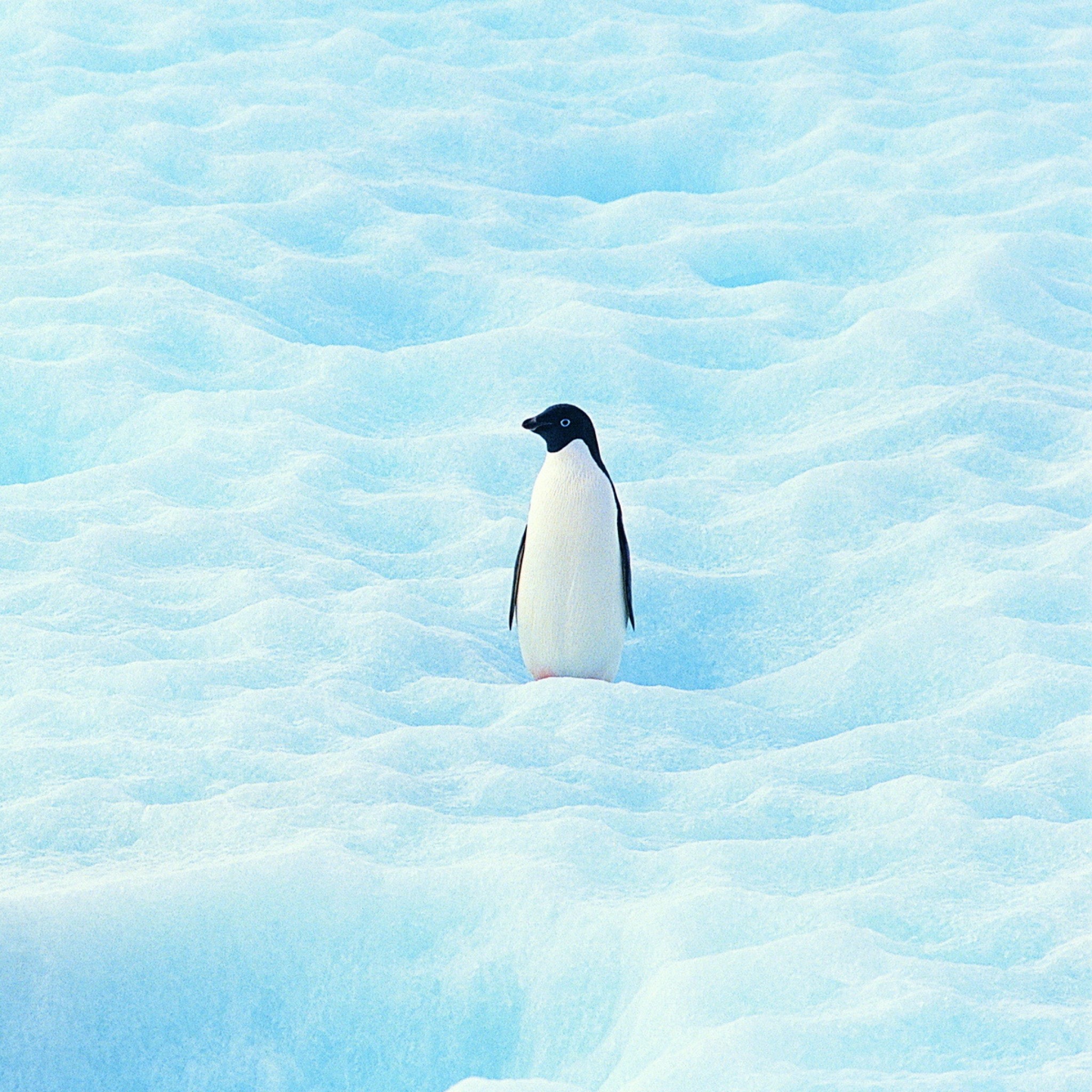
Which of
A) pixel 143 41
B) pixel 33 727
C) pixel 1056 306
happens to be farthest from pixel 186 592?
pixel 143 41

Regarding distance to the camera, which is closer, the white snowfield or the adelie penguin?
the white snowfield

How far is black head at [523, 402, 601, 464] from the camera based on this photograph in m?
3.04

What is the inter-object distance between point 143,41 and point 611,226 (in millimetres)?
2099

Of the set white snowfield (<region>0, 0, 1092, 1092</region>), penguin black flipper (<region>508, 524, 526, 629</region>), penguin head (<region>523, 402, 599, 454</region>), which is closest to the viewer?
white snowfield (<region>0, 0, 1092, 1092</region>)

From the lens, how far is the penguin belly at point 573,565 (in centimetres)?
305

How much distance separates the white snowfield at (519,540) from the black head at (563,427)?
49 cm

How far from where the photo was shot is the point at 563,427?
10.0 feet

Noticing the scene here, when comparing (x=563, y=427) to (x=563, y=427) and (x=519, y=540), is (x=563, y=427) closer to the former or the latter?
(x=563, y=427)

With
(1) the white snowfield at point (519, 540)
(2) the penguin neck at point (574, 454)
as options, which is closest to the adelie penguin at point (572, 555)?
(2) the penguin neck at point (574, 454)

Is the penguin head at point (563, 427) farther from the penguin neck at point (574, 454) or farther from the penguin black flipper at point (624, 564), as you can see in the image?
the penguin black flipper at point (624, 564)

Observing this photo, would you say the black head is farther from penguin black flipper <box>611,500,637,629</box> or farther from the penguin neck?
penguin black flipper <box>611,500,637,629</box>

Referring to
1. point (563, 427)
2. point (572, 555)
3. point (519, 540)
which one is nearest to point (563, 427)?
point (563, 427)

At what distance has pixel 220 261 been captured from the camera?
484 centimetres

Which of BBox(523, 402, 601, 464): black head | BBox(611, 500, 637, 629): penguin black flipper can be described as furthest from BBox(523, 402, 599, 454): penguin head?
BBox(611, 500, 637, 629): penguin black flipper
